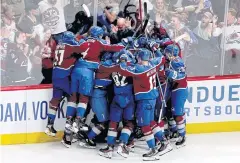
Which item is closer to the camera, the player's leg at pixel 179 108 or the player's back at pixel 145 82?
the player's back at pixel 145 82

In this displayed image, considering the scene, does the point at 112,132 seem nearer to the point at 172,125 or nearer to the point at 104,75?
the point at 104,75

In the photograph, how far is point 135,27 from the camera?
22.6 ft

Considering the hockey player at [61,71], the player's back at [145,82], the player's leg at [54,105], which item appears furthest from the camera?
the player's leg at [54,105]

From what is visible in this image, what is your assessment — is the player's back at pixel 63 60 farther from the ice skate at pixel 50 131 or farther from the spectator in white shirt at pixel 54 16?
the ice skate at pixel 50 131

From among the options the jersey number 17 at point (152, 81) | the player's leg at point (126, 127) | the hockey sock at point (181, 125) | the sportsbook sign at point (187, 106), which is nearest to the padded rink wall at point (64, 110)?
the sportsbook sign at point (187, 106)

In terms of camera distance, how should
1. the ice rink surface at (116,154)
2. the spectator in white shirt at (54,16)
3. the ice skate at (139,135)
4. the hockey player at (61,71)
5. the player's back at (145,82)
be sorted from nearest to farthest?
the player's back at (145,82), the ice rink surface at (116,154), the hockey player at (61,71), the spectator in white shirt at (54,16), the ice skate at (139,135)

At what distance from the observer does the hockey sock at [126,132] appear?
654 cm

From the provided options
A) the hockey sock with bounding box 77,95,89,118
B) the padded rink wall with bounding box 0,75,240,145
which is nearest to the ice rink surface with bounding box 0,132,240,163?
the padded rink wall with bounding box 0,75,240,145

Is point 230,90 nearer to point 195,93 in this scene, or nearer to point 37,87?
point 195,93

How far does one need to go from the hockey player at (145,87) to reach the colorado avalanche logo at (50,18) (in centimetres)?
87

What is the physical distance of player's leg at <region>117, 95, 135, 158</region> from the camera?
6.51 meters

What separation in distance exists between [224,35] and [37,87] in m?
1.93

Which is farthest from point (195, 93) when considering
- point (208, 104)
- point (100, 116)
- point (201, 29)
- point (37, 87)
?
point (37, 87)

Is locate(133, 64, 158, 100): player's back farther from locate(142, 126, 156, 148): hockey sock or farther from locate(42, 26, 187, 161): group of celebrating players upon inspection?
locate(142, 126, 156, 148): hockey sock
